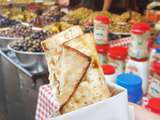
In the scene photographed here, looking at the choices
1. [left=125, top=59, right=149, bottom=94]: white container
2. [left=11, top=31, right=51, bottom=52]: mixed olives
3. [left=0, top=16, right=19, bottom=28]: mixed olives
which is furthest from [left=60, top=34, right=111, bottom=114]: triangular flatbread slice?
[left=0, top=16, right=19, bottom=28]: mixed olives

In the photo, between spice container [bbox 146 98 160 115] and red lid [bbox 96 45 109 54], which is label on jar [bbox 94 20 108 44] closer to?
red lid [bbox 96 45 109 54]

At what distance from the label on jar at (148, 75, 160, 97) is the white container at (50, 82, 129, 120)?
0.36 m

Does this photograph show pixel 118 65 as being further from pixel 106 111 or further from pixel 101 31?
pixel 106 111

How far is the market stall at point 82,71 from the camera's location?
0.85m

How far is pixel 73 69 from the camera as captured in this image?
2.79 ft

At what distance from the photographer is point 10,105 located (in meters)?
2.65

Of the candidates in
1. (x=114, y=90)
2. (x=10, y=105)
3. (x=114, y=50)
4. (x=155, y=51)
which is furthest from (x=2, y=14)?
(x=114, y=90)

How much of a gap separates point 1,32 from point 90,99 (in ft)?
6.65

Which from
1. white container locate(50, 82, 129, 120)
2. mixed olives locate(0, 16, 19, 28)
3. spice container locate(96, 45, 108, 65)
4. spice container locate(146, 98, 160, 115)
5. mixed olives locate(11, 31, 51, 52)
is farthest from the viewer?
mixed olives locate(0, 16, 19, 28)

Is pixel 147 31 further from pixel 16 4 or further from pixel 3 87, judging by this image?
pixel 16 4

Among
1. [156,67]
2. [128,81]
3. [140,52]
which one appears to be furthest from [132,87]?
[140,52]

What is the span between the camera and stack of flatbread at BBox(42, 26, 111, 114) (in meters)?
0.85

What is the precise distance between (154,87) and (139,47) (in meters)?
0.20

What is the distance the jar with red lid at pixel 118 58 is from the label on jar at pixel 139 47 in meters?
0.09
